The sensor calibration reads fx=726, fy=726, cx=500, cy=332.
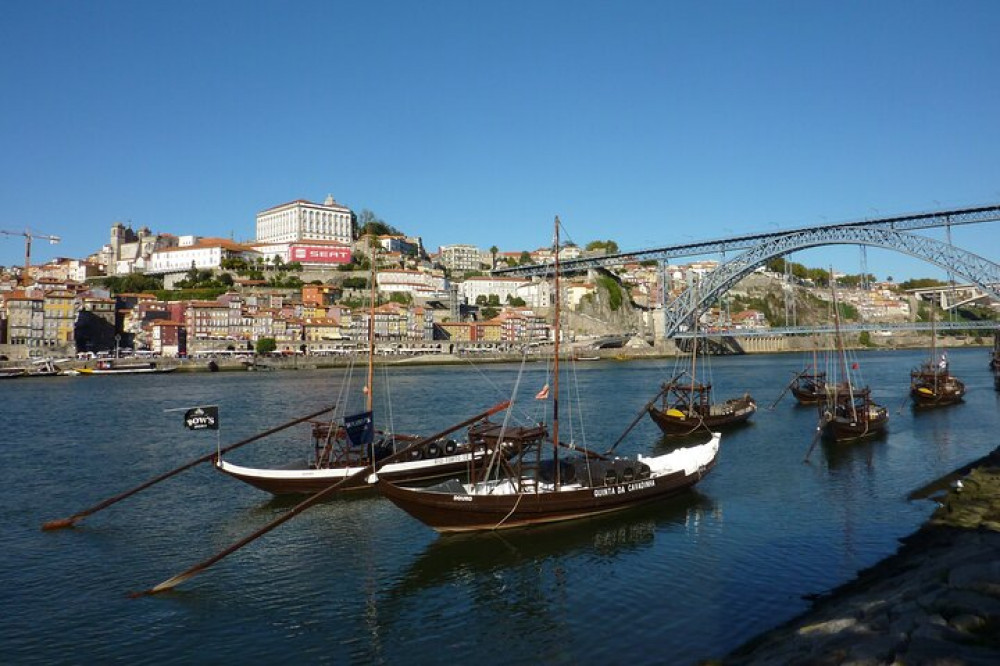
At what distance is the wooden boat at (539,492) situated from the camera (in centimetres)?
1334

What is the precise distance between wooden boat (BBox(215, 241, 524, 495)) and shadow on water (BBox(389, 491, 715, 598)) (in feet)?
7.03

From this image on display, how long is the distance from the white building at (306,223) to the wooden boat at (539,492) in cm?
10316

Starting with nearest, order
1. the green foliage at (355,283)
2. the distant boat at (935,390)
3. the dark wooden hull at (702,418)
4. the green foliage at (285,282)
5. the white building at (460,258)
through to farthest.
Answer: the dark wooden hull at (702,418), the distant boat at (935,390), the green foliage at (285,282), the green foliage at (355,283), the white building at (460,258)

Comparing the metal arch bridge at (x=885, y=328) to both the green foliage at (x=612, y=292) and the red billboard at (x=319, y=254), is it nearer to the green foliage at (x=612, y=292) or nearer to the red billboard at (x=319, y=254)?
the green foliage at (x=612, y=292)

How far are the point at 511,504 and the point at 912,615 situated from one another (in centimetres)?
745

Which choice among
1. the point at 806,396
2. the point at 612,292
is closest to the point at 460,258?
the point at 612,292

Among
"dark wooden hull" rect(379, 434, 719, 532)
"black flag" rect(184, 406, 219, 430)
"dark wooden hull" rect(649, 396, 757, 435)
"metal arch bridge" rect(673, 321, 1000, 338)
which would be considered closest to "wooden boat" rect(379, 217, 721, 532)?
"dark wooden hull" rect(379, 434, 719, 532)

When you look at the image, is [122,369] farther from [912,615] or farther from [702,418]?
[912,615]

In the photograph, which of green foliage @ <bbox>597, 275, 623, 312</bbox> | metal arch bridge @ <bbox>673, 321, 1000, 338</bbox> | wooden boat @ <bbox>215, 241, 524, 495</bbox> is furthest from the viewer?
green foliage @ <bbox>597, 275, 623, 312</bbox>

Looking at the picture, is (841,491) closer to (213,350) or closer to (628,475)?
(628,475)

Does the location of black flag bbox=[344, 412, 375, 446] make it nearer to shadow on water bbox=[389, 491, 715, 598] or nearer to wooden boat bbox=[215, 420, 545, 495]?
wooden boat bbox=[215, 420, 545, 495]

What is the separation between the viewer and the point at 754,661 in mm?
7676

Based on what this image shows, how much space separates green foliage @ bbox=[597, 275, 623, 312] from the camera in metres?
108

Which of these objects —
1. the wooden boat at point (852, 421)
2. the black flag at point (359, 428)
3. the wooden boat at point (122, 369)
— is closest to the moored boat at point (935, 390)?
the wooden boat at point (852, 421)
